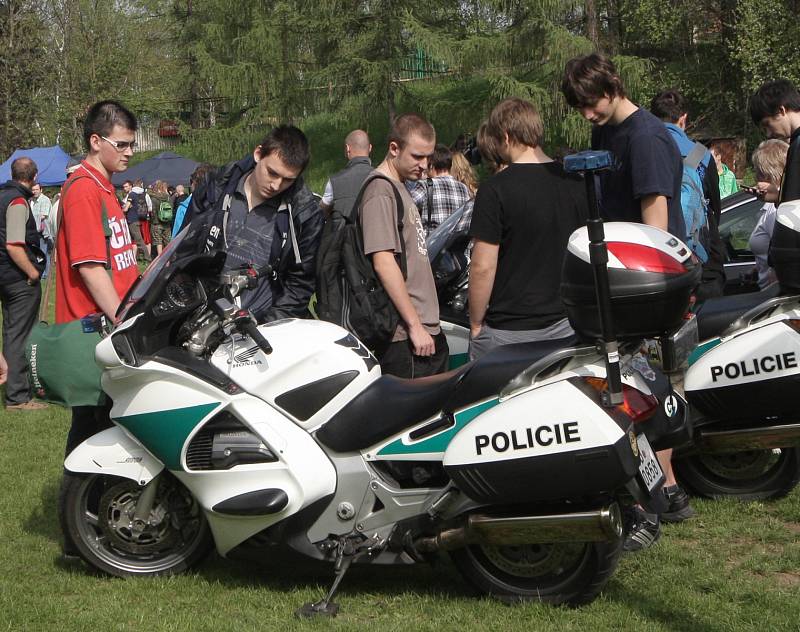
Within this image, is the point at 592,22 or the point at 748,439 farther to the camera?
the point at 592,22

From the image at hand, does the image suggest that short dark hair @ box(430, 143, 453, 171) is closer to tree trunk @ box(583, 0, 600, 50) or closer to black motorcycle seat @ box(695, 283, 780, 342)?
black motorcycle seat @ box(695, 283, 780, 342)

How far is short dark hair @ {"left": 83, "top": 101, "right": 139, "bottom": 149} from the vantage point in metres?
5.14

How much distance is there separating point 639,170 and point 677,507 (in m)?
1.75

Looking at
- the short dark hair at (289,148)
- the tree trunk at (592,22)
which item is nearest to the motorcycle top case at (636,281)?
the short dark hair at (289,148)

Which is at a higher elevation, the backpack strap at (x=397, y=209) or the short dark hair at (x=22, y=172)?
the backpack strap at (x=397, y=209)

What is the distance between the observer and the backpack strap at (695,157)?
5762mm

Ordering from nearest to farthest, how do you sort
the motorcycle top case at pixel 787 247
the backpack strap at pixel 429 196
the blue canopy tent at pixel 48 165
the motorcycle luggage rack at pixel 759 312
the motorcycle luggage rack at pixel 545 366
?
the motorcycle luggage rack at pixel 545 366 → the motorcycle top case at pixel 787 247 → the motorcycle luggage rack at pixel 759 312 → the backpack strap at pixel 429 196 → the blue canopy tent at pixel 48 165

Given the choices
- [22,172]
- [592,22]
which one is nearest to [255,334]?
[22,172]

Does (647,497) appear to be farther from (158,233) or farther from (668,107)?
(158,233)

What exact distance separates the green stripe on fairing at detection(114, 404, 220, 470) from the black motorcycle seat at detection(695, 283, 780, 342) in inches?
95.5

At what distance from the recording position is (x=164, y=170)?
99.8ft

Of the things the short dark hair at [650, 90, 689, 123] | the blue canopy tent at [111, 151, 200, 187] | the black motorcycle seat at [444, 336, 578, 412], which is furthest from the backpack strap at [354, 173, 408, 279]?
the blue canopy tent at [111, 151, 200, 187]

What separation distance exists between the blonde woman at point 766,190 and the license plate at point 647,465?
2.96 meters

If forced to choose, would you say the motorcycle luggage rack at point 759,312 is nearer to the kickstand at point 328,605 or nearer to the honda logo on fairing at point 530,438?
the honda logo on fairing at point 530,438
